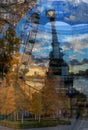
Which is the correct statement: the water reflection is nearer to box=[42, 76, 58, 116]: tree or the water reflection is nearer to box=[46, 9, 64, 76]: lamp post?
box=[46, 9, 64, 76]: lamp post

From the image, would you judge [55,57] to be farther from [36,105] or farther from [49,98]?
[36,105]

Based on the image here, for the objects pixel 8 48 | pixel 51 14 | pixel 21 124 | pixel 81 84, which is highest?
pixel 51 14

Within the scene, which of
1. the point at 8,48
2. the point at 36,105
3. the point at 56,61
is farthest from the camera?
the point at 56,61

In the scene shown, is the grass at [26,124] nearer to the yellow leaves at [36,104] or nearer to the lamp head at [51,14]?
the yellow leaves at [36,104]

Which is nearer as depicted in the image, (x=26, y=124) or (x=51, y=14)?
(x=26, y=124)

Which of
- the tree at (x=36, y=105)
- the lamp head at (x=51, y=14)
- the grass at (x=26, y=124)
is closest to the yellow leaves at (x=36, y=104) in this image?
the tree at (x=36, y=105)

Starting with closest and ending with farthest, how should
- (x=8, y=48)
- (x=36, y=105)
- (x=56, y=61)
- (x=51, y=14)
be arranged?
(x=8, y=48), (x=36, y=105), (x=51, y=14), (x=56, y=61)

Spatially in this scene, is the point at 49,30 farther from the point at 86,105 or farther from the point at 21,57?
the point at 86,105

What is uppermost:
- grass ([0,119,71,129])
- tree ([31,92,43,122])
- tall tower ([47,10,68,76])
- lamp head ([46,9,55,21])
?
lamp head ([46,9,55,21])

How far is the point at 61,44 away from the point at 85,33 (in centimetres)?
46

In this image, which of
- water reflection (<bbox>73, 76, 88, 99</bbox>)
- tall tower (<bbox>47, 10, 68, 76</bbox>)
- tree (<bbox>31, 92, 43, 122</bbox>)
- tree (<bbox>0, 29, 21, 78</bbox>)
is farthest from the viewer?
water reflection (<bbox>73, 76, 88, 99</bbox>)

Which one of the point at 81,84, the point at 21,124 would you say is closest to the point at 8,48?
the point at 21,124

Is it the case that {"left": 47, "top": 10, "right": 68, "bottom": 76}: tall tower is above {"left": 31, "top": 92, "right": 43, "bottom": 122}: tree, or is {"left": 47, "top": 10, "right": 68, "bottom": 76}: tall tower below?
above
